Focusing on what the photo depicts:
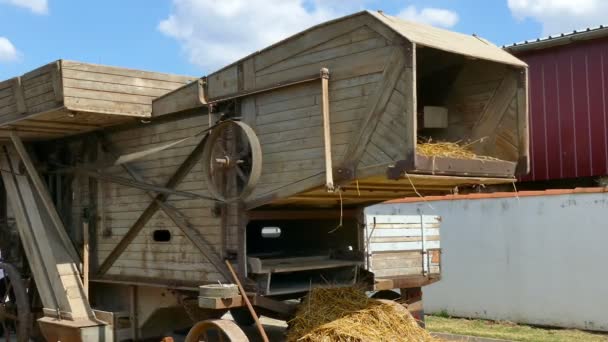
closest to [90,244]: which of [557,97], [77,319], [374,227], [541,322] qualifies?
[77,319]

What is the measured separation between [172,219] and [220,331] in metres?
1.71

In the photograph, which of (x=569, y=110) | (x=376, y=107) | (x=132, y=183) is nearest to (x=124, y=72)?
(x=132, y=183)

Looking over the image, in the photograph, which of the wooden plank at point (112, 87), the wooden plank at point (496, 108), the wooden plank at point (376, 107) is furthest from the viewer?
the wooden plank at point (112, 87)

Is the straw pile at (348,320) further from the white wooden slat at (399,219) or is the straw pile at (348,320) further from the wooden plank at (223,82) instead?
the wooden plank at (223,82)

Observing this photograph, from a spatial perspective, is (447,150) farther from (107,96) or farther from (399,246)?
(107,96)

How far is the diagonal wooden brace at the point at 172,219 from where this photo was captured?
7.30m

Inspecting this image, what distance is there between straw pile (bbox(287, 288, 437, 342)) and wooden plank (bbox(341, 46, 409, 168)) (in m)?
1.49

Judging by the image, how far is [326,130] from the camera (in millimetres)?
6148

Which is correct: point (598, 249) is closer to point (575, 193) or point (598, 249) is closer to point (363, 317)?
point (575, 193)

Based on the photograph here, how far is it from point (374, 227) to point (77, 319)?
3.58 m

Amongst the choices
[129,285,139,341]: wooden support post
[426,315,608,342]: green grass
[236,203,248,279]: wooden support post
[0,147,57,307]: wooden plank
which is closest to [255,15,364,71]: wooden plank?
[236,203,248,279]: wooden support post

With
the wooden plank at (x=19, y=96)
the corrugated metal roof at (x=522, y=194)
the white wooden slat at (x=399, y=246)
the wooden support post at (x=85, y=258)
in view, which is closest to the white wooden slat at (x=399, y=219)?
the white wooden slat at (x=399, y=246)

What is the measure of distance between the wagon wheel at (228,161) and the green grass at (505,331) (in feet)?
17.1

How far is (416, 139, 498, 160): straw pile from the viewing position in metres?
5.98
